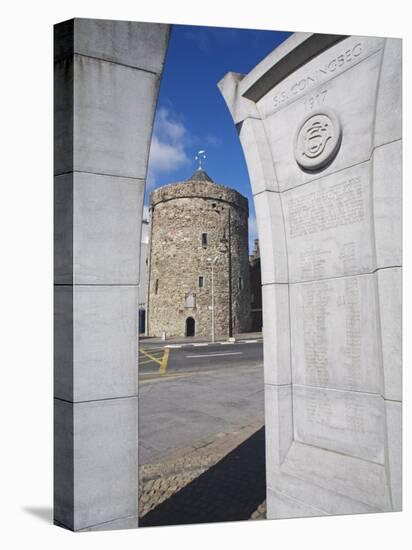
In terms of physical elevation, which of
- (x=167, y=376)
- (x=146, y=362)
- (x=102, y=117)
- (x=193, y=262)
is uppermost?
Answer: (x=193, y=262)

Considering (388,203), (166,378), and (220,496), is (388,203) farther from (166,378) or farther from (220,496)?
(166,378)

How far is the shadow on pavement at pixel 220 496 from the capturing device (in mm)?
3584

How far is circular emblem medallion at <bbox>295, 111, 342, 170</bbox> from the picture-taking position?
3221 millimetres

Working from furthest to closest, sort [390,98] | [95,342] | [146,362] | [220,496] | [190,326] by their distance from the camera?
[190,326] → [146,362] → [220,496] → [390,98] → [95,342]

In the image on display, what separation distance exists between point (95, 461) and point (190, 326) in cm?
2530

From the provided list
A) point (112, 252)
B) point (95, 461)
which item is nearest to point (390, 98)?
point (112, 252)

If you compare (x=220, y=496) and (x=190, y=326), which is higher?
(x=220, y=496)

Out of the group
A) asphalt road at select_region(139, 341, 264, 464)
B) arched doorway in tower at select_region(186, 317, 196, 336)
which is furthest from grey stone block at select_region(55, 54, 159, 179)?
arched doorway in tower at select_region(186, 317, 196, 336)

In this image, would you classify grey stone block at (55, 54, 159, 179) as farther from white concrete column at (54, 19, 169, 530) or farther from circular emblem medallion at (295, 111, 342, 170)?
circular emblem medallion at (295, 111, 342, 170)

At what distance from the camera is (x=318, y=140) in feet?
10.9

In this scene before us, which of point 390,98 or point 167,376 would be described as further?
point 167,376

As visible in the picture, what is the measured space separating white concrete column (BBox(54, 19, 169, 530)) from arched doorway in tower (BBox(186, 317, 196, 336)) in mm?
25000

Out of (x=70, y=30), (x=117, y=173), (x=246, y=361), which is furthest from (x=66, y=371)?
(x=246, y=361)

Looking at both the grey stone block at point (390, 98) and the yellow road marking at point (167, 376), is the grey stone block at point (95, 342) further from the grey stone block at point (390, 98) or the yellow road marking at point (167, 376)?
the yellow road marking at point (167, 376)
